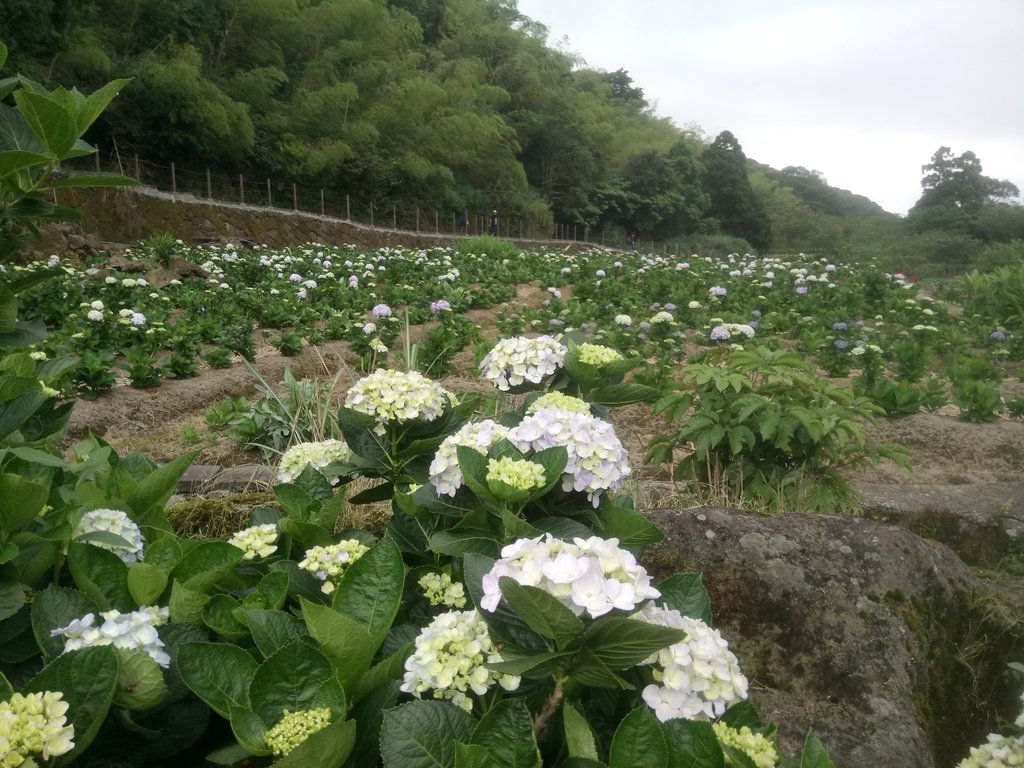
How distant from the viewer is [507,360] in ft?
4.89

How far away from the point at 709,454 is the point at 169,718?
105 inches

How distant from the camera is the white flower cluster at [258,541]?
1039 mm

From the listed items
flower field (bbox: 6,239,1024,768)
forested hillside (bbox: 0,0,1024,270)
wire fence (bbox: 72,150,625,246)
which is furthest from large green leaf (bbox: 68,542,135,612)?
forested hillside (bbox: 0,0,1024,270)

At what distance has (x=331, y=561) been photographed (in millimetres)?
1000

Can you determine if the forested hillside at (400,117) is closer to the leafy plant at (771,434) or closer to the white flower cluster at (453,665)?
the leafy plant at (771,434)

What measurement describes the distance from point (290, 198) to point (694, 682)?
20.0 meters

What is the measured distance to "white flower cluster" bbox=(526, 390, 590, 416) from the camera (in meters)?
1.14

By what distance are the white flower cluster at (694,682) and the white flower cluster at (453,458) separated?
1.32 feet

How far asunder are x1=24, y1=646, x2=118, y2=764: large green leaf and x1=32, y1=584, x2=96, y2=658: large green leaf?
0.33 ft

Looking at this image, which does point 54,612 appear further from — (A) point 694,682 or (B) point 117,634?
(A) point 694,682

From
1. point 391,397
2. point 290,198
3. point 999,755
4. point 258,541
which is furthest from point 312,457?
point 290,198

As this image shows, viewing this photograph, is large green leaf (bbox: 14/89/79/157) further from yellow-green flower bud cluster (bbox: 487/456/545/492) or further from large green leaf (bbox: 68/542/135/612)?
yellow-green flower bud cluster (bbox: 487/456/545/492)

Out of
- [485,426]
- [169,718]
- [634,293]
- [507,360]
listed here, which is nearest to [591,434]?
[485,426]

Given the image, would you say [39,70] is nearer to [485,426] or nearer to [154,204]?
[154,204]
